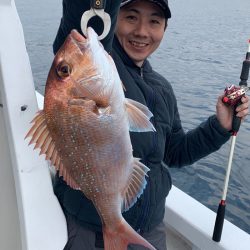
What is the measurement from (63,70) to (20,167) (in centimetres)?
53

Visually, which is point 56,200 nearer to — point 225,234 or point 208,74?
point 225,234

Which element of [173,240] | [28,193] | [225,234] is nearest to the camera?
[28,193]

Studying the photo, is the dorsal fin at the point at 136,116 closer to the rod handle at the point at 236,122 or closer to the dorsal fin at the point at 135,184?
the dorsal fin at the point at 135,184

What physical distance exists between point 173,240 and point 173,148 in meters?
0.73

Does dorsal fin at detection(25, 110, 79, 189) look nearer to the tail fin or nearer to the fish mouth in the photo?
the fish mouth

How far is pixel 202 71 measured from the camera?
1205 centimetres

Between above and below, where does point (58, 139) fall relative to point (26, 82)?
below

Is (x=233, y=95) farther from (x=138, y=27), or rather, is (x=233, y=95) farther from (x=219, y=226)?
(x=219, y=226)

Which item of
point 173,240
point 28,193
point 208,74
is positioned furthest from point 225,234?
point 208,74

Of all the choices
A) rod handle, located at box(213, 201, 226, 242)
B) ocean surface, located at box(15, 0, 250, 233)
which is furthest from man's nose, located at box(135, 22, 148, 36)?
ocean surface, located at box(15, 0, 250, 233)

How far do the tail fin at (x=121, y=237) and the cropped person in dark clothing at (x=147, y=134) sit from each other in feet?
0.78

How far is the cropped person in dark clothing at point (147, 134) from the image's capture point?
1854 millimetres

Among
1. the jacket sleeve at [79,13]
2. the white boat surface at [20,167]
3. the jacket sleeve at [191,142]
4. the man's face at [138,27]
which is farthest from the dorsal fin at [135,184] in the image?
the jacket sleeve at [191,142]

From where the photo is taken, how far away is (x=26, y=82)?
162 centimetres
